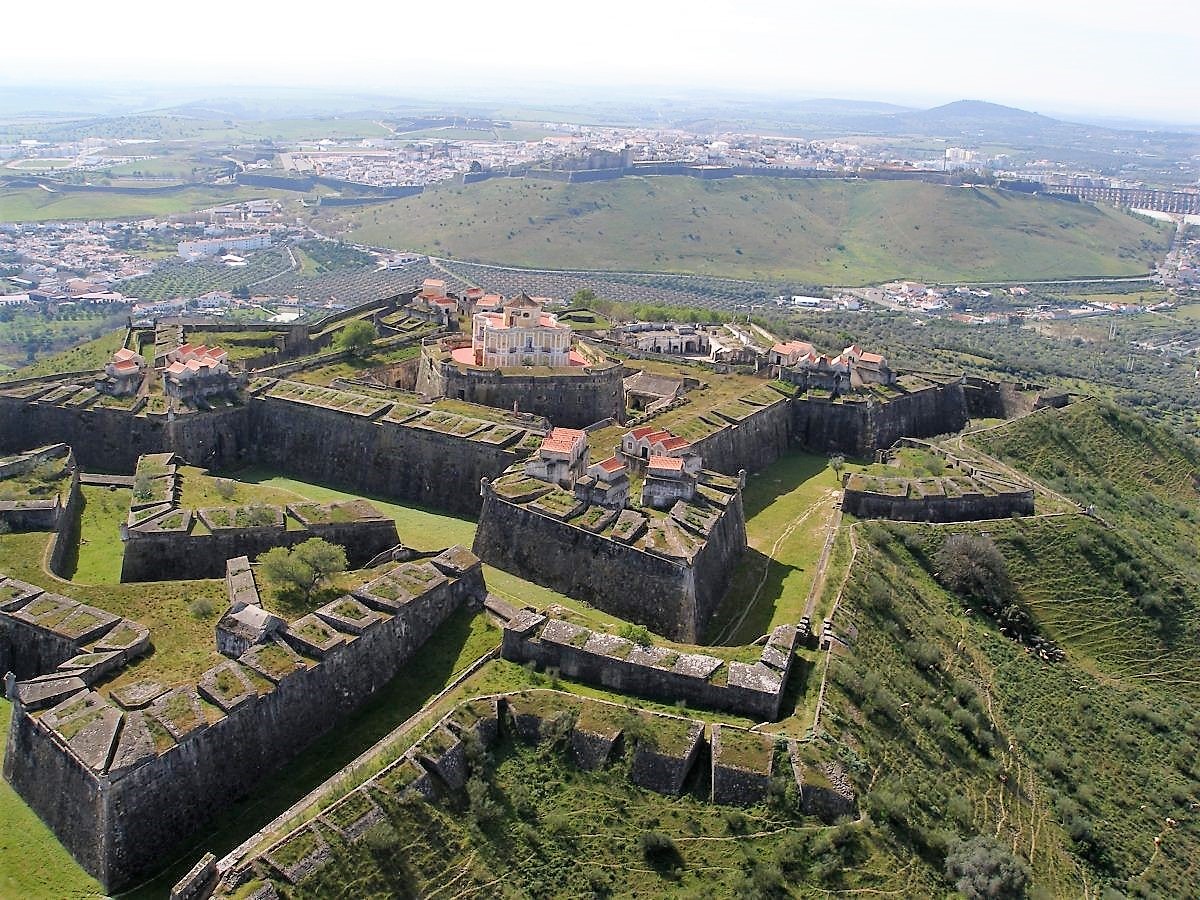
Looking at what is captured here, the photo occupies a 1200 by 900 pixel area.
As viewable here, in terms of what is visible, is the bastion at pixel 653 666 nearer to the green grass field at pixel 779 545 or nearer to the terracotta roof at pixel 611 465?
the green grass field at pixel 779 545

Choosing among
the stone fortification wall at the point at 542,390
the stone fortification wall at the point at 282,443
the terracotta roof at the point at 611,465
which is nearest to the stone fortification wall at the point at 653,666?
the terracotta roof at the point at 611,465

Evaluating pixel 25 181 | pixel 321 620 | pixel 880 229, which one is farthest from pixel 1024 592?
pixel 25 181

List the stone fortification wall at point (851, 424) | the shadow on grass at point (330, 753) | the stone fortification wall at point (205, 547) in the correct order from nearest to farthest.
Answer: the shadow on grass at point (330, 753)
the stone fortification wall at point (205, 547)
the stone fortification wall at point (851, 424)

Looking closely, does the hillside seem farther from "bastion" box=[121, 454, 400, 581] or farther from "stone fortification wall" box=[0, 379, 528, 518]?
"bastion" box=[121, 454, 400, 581]

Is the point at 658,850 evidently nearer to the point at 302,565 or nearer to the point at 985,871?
the point at 985,871

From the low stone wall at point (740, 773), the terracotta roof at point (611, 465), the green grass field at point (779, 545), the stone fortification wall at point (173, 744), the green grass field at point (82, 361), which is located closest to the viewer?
the stone fortification wall at point (173, 744)

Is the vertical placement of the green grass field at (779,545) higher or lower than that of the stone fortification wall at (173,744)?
lower

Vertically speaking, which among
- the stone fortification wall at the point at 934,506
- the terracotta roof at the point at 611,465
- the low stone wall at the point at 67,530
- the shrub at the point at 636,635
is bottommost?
the stone fortification wall at the point at 934,506
